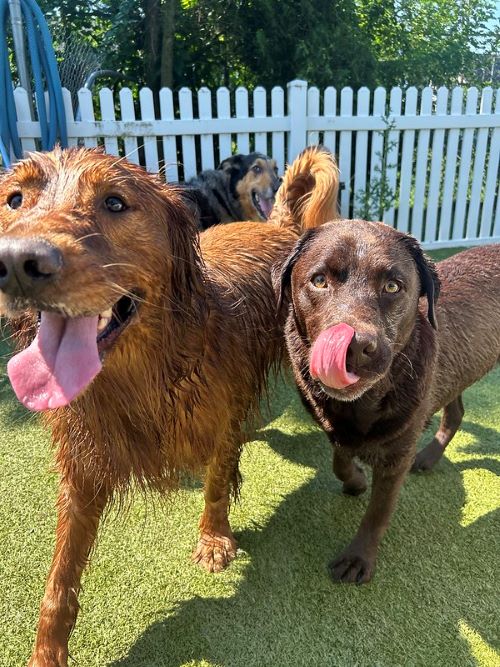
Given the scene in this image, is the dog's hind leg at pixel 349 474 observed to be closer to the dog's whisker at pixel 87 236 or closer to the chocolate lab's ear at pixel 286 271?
the chocolate lab's ear at pixel 286 271

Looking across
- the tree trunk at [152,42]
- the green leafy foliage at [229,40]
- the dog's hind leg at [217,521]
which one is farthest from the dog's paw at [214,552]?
the tree trunk at [152,42]

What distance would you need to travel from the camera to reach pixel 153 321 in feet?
6.07

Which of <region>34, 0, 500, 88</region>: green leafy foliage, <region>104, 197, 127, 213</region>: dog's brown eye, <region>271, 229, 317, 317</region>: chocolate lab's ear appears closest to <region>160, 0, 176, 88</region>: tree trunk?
<region>34, 0, 500, 88</region>: green leafy foliage

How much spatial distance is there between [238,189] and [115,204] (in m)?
4.18

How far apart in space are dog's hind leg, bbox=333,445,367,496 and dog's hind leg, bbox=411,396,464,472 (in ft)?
1.34

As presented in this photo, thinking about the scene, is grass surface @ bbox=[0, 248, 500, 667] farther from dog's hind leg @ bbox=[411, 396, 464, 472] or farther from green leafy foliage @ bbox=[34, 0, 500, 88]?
green leafy foliage @ bbox=[34, 0, 500, 88]

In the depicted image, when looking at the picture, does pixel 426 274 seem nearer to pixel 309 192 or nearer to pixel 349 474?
pixel 349 474

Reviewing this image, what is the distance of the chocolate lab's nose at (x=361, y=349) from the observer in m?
1.93

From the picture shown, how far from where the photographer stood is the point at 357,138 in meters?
7.27

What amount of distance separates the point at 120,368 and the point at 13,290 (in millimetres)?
609

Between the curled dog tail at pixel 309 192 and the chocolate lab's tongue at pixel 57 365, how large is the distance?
1882 mm

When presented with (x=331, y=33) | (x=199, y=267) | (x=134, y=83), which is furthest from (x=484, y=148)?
(x=199, y=267)

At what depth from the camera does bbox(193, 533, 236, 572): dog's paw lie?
259 cm

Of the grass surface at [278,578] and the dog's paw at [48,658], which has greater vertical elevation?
the dog's paw at [48,658]
